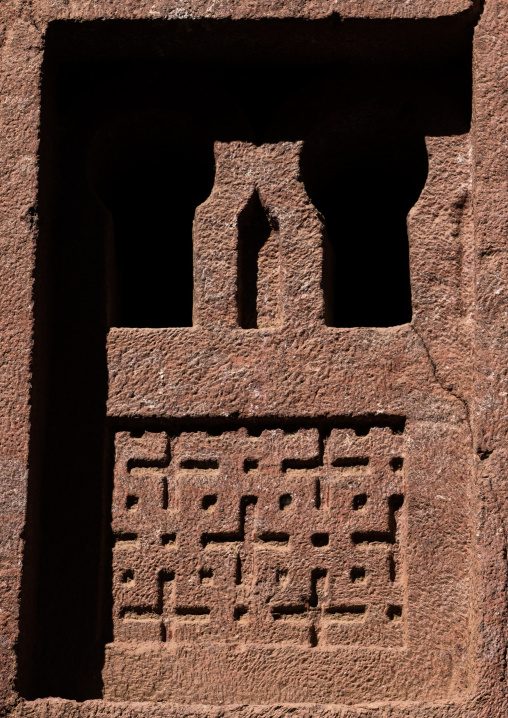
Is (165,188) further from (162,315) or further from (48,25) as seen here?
(48,25)

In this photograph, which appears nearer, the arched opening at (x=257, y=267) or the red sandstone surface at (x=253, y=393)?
the red sandstone surface at (x=253, y=393)

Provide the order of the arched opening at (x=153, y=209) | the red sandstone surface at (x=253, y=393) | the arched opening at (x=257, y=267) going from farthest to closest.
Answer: the arched opening at (x=153, y=209), the arched opening at (x=257, y=267), the red sandstone surface at (x=253, y=393)

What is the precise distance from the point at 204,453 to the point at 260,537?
10.8 inches

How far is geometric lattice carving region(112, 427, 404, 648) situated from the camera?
283 centimetres

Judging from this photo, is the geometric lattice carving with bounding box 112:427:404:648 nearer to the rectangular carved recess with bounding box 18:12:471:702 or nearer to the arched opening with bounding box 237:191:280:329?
the rectangular carved recess with bounding box 18:12:471:702

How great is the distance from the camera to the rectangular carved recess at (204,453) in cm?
281

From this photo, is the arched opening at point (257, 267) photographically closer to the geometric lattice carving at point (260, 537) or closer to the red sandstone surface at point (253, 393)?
the red sandstone surface at point (253, 393)

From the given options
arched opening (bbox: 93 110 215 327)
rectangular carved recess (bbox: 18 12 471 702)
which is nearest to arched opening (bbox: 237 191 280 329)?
rectangular carved recess (bbox: 18 12 471 702)

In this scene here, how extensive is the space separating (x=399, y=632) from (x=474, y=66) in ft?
5.06

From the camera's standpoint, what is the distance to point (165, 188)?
142 inches

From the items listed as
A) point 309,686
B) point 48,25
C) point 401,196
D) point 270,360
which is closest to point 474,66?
point 401,196

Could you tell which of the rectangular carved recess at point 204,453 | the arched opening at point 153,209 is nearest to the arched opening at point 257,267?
the rectangular carved recess at point 204,453

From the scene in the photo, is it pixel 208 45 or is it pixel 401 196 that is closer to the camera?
pixel 208 45

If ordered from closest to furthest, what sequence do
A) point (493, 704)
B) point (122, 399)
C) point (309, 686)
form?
point (493, 704), point (309, 686), point (122, 399)
